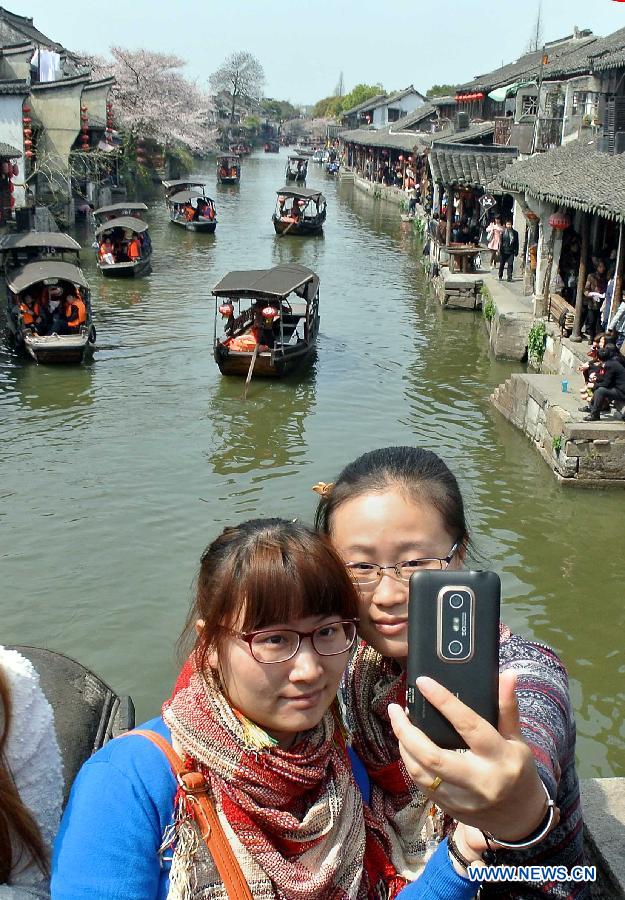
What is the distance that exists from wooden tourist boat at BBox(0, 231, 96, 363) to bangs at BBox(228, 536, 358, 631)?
14.0m

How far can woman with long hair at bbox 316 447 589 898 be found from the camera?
1229 mm

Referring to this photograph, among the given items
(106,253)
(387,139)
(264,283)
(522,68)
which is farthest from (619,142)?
(387,139)

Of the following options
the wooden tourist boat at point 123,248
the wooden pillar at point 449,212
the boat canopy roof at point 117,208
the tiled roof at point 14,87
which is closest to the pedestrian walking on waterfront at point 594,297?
the wooden pillar at point 449,212

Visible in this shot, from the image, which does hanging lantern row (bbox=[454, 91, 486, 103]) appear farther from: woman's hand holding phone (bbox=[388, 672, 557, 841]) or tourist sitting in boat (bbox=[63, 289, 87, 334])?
woman's hand holding phone (bbox=[388, 672, 557, 841])

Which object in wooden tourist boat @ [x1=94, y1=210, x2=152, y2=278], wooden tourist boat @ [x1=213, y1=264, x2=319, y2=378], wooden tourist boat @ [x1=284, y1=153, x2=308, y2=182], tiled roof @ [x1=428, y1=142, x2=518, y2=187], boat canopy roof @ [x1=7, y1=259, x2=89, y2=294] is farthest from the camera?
wooden tourist boat @ [x1=284, y1=153, x2=308, y2=182]

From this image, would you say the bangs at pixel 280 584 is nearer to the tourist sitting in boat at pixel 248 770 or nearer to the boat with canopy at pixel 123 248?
the tourist sitting in boat at pixel 248 770

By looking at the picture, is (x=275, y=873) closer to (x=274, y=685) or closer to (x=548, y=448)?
(x=274, y=685)

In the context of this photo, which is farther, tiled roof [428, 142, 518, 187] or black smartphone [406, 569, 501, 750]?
tiled roof [428, 142, 518, 187]

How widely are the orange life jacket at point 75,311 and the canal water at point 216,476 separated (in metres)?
0.73

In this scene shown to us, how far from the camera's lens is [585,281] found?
14.0 meters

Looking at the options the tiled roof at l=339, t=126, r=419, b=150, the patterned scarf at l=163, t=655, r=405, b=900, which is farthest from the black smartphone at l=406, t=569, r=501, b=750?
the tiled roof at l=339, t=126, r=419, b=150

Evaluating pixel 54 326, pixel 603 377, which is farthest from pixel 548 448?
pixel 54 326

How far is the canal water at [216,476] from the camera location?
25.8 ft

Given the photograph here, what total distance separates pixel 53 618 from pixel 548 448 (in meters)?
6.17
